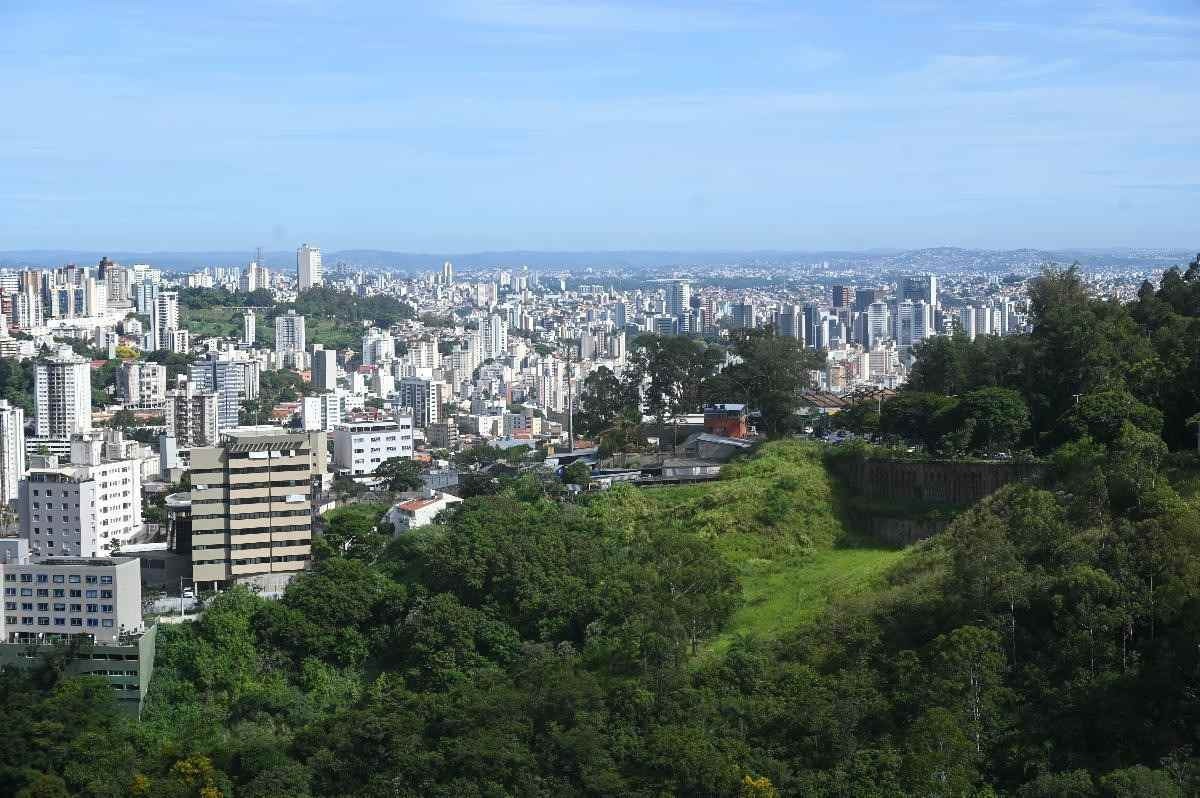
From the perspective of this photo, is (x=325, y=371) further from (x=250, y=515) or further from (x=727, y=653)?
(x=727, y=653)

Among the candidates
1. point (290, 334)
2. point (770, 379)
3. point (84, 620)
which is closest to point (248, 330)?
point (290, 334)

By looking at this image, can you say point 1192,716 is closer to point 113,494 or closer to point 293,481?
point 293,481

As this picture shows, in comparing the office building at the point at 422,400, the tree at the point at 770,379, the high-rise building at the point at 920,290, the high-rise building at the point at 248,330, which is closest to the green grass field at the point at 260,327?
the high-rise building at the point at 248,330

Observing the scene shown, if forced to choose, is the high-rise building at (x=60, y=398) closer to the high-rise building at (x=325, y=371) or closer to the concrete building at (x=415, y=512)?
the high-rise building at (x=325, y=371)

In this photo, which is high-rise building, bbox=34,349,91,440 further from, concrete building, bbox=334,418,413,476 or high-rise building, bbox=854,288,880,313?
high-rise building, bbox=854,288,880,313

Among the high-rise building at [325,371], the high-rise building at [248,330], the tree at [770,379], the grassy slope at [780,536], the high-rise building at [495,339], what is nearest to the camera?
the grassy slope at [780,536]

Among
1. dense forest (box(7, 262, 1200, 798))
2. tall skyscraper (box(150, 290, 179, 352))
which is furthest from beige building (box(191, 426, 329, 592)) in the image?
tall skyscraper (box(150, 290, 179, 352))
